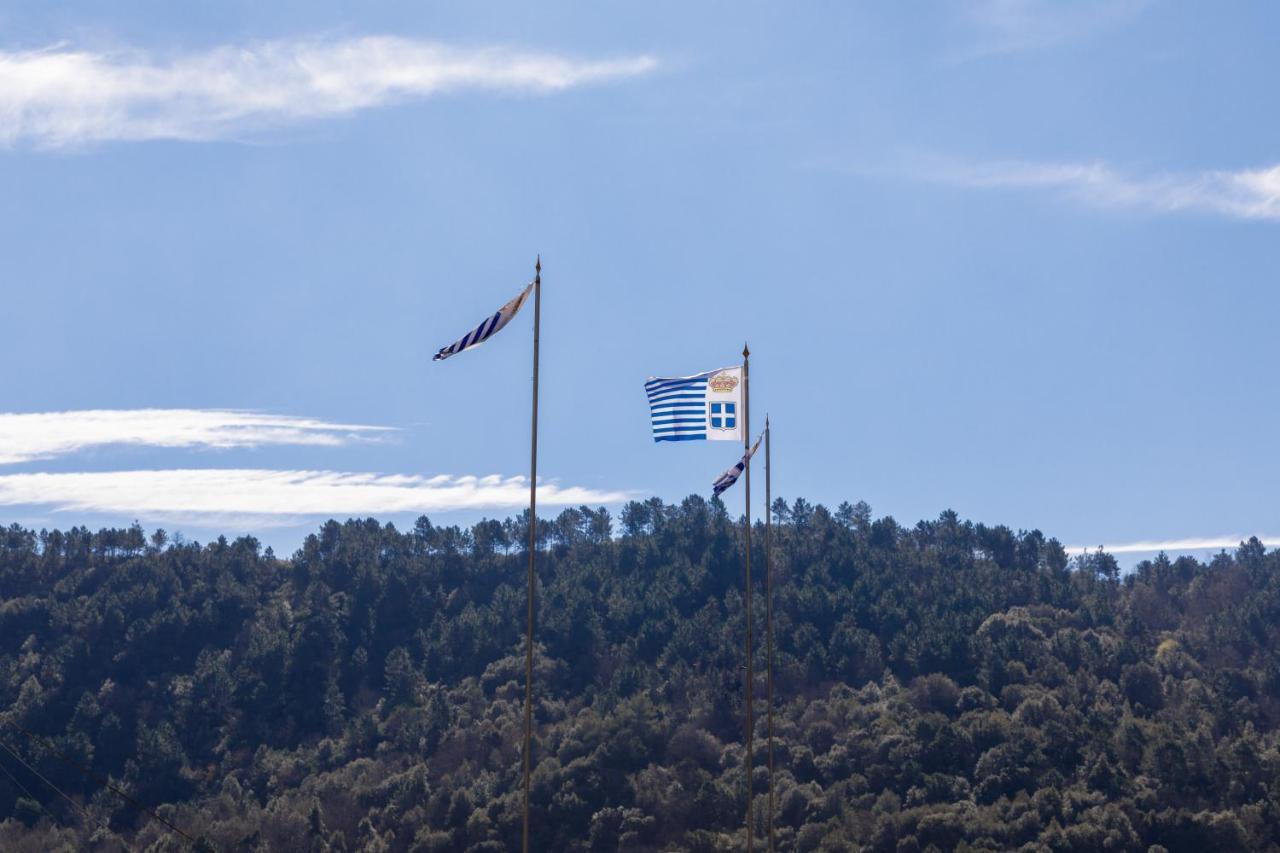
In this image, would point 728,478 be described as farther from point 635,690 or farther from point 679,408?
point 635,690

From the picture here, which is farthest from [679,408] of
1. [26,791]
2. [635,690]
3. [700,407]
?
[26,791]

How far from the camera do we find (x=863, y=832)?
105188 millimetres

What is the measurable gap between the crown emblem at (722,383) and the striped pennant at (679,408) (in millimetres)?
165

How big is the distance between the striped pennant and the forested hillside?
216 feet

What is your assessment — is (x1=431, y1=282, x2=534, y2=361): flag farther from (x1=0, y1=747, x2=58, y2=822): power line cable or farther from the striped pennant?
(x1=0, y1=747, x2=58, y2=822): power line cable

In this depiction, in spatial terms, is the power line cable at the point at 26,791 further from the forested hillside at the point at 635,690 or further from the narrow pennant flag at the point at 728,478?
the narrow pennant flag at the point at 728,478

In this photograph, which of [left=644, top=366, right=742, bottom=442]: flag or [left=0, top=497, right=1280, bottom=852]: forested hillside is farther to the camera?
[left=0, top=497, right=1280, bottom=852]: forested hillside

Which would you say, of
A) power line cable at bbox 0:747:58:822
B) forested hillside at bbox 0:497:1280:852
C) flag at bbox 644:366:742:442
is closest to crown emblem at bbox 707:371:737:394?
flag at bbox 644:366:742:442

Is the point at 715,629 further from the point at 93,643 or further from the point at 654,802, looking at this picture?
the point at 93,643

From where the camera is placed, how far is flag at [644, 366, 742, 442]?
45.0m

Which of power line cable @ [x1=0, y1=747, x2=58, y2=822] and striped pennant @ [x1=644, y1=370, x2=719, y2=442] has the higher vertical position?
striped pennant @ [x1=644, y1=370, x2=719, y2=442]

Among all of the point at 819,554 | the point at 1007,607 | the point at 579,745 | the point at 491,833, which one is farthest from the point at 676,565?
the point at 491,833

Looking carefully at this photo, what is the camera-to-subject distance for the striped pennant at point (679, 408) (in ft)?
148

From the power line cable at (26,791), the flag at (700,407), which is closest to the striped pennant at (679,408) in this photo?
the flag at (700,407)
